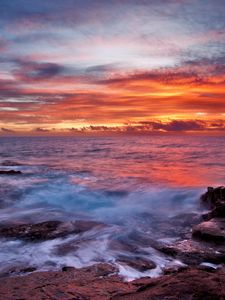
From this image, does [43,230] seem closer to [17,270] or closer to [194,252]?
[17,270]

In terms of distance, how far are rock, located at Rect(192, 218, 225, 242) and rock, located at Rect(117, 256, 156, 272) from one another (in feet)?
6.97

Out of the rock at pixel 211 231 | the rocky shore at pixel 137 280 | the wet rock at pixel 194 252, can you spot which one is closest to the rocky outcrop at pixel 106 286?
the rocky shore at pixel 137 280

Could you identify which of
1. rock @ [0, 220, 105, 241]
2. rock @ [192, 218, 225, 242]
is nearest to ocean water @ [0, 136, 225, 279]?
rock @ [0, 220, 105, 241]

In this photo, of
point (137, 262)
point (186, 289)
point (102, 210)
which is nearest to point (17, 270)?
point (137, 262)

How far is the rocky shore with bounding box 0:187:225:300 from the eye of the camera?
176 inches

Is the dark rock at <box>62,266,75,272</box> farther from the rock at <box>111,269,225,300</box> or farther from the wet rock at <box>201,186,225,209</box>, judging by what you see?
the wet rock at <box>201,186,225,209</box>

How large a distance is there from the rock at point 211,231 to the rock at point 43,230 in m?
3.45

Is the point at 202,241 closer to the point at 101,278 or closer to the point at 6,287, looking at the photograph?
the point at 101,278

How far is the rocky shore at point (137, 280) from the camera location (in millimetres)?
4473

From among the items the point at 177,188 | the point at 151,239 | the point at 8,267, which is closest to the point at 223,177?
the point at 177,188

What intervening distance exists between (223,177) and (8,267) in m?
21.1

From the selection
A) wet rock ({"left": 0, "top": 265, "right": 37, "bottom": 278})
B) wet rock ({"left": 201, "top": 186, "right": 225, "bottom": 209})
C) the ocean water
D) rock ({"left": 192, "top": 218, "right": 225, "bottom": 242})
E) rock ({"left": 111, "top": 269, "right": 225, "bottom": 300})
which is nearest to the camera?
rock ({"left": 111, "top": 269, "right": 225, "bottom": 300})

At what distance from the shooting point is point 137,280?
646cm

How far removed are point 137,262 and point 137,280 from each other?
5.25 feet
